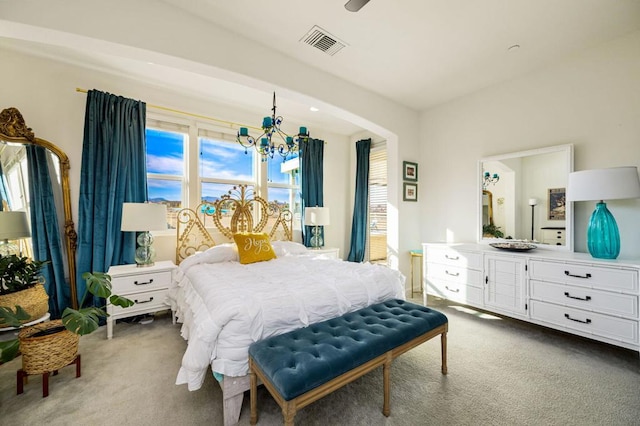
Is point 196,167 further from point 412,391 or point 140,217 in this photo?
point 412,391

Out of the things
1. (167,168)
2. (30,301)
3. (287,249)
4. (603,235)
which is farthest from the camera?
(287,249)

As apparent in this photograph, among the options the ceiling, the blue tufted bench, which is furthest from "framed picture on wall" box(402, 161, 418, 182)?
the blue tufted bench

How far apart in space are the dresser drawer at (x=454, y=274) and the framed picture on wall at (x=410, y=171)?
137 cm

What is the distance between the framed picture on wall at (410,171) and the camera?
4.00 meters

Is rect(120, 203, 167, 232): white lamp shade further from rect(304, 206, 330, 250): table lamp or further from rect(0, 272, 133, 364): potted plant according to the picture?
rect(304, 206, 330, 250): table lamp

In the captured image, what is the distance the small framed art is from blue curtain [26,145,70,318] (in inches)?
170

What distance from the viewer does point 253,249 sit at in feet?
10.3

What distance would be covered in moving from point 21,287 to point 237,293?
1.96 meters

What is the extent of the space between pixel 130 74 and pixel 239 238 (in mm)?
2311

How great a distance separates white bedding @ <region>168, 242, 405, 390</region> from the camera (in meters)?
1.54

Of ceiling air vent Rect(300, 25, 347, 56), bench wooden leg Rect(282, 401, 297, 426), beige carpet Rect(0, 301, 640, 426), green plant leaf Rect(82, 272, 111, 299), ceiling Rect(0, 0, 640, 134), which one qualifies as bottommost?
beige carpet Rect(0, 301, 640, 426)

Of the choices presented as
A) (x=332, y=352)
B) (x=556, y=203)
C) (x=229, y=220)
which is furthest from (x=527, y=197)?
(x=229, y=220)

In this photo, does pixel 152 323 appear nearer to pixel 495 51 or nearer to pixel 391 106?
pixel 391 106

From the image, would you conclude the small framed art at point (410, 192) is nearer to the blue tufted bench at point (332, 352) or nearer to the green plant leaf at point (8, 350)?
the blue tufted bench at point (332, 352)
